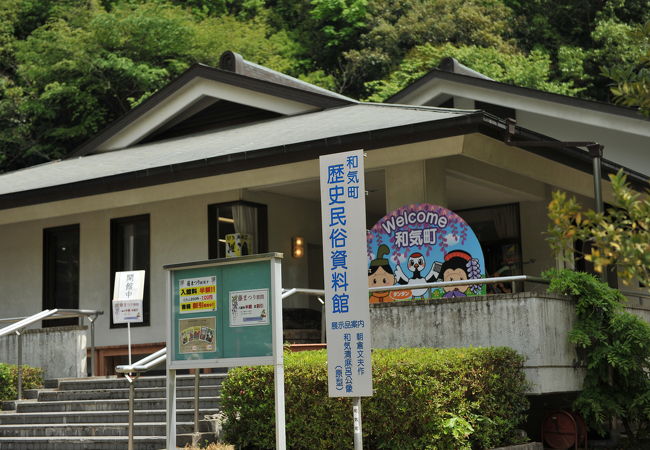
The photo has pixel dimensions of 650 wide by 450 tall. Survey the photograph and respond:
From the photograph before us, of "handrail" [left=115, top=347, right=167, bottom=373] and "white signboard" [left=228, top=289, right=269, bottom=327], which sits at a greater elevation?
"white signboard" [left=228, top=289, right=269, bottom=327]

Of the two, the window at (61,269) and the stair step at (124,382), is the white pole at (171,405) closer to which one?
the stair step at (124,382)

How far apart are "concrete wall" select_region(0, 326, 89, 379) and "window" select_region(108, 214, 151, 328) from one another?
2.57 meters

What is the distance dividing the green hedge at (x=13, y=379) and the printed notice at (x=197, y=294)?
18.5 feet

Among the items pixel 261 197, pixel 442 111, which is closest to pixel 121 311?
pixel 261 197

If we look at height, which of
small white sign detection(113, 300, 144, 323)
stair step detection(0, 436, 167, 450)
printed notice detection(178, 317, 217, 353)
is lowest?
stair step detection(0, 436, 167, 450)

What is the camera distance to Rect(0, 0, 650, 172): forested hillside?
34812 millimetres

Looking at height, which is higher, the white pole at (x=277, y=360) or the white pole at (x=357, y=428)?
the white pole at (x=277, y=360)

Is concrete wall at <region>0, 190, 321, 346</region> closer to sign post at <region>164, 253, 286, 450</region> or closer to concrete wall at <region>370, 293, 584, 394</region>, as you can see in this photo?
concrete wall at <region>370, 293, 584, 394</region>

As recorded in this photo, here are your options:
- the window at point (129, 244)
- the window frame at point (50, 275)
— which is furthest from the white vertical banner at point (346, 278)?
the window frame at point (50, 275)

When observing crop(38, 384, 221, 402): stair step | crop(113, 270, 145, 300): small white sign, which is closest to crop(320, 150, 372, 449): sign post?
crop(38, 384, 221, 402): stair step

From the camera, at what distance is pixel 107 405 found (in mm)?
12523

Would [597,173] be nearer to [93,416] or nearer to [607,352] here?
[607,352]

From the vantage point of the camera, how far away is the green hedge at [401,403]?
962cm

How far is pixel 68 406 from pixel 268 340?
18.0 feet
